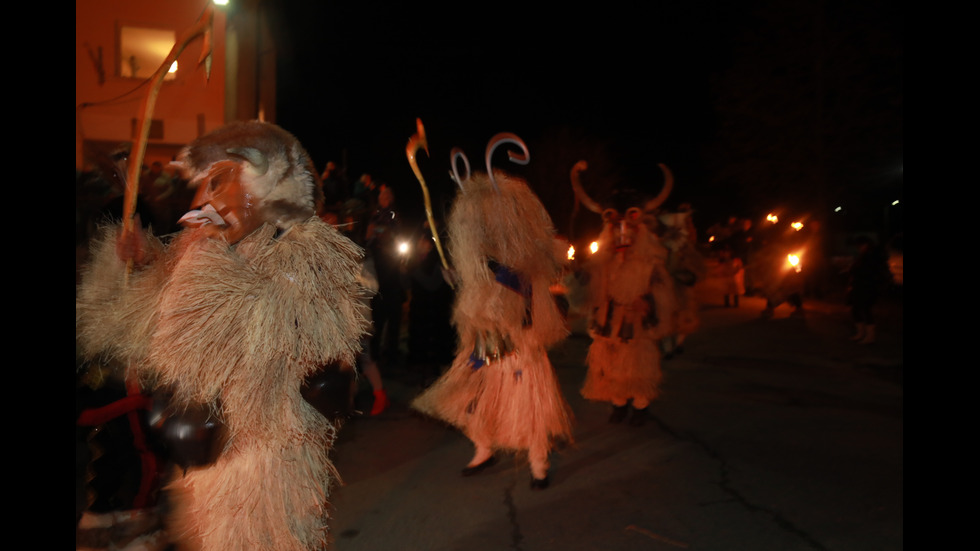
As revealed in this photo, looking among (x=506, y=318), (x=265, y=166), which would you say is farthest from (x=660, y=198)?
(x=265, y=166)

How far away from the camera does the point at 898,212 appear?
70.5ft

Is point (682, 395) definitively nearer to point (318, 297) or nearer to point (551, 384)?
point (551, 384)

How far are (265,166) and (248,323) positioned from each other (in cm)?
60

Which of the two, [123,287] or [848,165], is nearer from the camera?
[123,287]

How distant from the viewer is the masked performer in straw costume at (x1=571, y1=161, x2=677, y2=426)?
5750mm

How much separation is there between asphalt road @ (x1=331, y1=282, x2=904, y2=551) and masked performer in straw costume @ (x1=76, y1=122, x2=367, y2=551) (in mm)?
1287

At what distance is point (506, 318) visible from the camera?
4.21 m

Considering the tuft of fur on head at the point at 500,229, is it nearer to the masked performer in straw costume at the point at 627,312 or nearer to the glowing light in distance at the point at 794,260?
the masked performer in straw costume at the point at 627,312

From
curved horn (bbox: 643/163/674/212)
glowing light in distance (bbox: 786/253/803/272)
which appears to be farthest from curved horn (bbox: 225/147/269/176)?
glowing light in distance (bbox: 786/253/803/272)

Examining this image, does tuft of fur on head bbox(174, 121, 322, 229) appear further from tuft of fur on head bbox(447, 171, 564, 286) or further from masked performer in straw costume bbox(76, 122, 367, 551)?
tuft of fur on head bbox(447, 171, 564, 286)

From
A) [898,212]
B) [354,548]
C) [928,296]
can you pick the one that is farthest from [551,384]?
[898,212]

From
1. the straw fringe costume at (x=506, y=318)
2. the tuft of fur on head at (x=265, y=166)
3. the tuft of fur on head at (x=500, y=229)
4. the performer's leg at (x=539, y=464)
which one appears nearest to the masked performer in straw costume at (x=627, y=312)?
the straw fringe costume at (x=506, y=318)

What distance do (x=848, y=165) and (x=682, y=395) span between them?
533 inches

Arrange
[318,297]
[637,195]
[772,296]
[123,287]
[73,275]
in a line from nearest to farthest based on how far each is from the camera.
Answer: [73,275] → [318,297] → [123,287] → [637,195] → [772,296]
